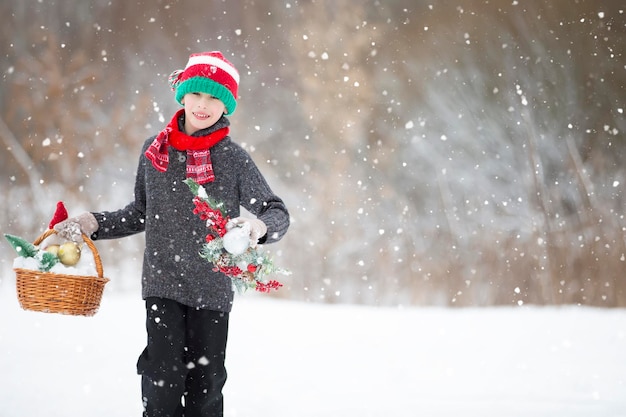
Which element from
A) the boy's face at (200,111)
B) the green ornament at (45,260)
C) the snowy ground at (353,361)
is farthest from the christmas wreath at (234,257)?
the snowy ground at (353,361)

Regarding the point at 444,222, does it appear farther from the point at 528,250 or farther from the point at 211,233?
the point at 211,233

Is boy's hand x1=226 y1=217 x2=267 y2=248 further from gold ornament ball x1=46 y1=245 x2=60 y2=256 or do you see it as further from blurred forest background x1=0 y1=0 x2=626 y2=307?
blurred forest background x1=0 y1=0 x2=626 y2=307

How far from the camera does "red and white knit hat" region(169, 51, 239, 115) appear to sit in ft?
8.64

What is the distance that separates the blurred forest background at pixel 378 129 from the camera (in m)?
7.48

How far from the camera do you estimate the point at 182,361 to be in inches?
98.6

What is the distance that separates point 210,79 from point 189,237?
1.99 ft

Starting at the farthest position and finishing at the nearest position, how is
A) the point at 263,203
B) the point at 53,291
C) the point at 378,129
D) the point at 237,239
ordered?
1. the point at 378,129
2. the point at 263,203
3. the point at 53,291
4. the point at 237,239

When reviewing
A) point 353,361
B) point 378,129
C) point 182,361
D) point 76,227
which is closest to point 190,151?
point 76,227

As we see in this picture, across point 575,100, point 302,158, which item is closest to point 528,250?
point 575,100

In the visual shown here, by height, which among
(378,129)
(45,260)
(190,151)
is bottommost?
(45,260)

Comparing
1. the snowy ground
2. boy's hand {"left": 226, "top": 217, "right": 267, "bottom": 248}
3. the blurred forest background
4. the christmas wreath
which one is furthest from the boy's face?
the blurred forest background

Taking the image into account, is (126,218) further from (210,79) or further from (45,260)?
(210,79)

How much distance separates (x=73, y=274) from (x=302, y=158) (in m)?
5.40

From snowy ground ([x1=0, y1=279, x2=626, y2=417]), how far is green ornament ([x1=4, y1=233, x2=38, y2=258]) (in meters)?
1.09
